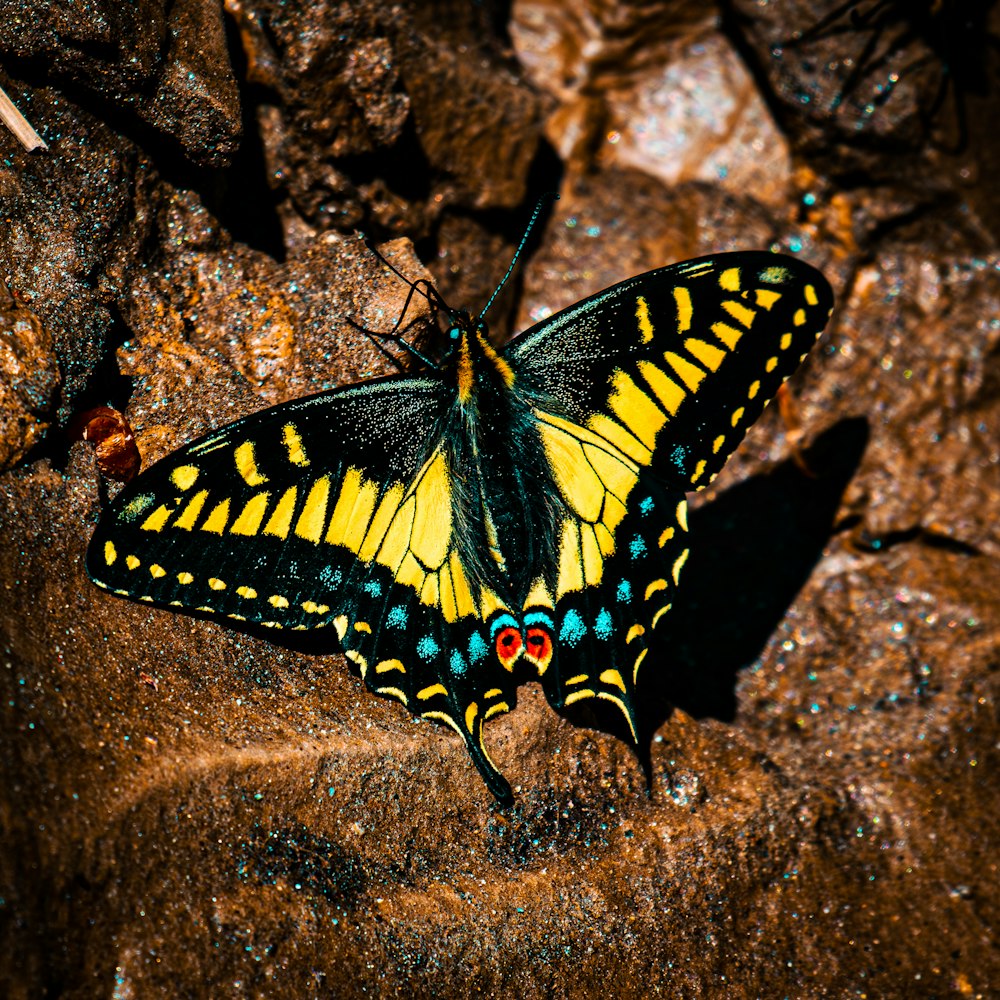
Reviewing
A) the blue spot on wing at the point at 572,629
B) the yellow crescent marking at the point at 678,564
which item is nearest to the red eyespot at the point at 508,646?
the blue spot on wing at the point at 572,629

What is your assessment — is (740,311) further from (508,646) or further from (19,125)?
(19,125)

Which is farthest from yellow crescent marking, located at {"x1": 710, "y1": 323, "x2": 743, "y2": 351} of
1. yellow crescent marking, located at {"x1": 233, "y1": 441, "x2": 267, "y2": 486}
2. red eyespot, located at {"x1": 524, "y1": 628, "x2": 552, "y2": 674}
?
yellow crescent marking, located at {"x1": 233, "y1": 441, "x2": 267, "y2": 486}

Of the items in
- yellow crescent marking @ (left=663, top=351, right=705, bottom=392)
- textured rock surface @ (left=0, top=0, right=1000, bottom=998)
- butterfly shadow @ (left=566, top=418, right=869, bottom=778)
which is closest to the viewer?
textured rock surface @ (left=0, top=0, right=1000, bottom=998)

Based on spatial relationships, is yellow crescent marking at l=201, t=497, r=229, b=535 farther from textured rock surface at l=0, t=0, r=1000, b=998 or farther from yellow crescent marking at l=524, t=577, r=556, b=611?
yellow crescent marking at l=524, t=577, r=556, b=611

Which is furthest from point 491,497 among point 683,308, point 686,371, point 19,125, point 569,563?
point 19,125

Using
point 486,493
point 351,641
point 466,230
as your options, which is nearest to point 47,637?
point 351,641

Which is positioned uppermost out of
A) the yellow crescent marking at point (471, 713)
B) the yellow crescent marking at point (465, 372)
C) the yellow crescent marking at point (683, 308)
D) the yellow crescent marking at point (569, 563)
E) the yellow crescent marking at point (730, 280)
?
the yellow crescent marking at point (730, 280)

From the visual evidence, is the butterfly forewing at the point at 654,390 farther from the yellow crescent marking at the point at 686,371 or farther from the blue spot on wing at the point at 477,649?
the blue spot on wing at the point at 477,649
